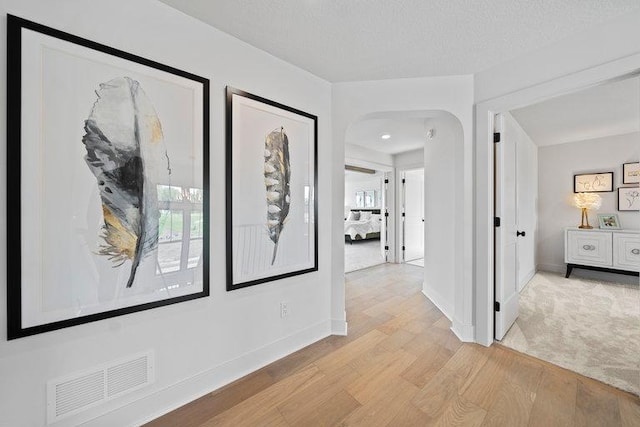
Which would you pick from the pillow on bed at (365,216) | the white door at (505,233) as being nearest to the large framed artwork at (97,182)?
the white door at (505,233)

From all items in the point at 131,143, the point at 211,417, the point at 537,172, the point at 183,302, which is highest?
the point at 537,172

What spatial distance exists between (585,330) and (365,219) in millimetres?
6320

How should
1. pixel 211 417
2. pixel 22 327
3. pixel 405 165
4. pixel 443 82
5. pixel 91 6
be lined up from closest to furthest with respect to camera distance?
pixel 22 327 < pixel 91 6 < pixel 211 417 < pixel 443 82 < pixel 405 165

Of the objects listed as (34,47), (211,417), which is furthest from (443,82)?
(211,417)

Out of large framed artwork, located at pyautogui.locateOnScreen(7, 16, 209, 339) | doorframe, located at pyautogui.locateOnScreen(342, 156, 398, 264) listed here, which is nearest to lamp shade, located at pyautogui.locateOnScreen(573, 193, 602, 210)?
doorframe, located at pyautogui.locateOnScreen(342, 156, 398, 264)

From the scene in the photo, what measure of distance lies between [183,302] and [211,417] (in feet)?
2.20

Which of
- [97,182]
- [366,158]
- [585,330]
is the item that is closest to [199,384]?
[97,182]

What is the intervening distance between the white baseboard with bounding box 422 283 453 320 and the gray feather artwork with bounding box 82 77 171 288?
2865 mm

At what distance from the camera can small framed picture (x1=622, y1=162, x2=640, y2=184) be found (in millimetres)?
3747

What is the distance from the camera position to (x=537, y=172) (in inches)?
187

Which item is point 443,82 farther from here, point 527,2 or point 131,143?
point 131,143

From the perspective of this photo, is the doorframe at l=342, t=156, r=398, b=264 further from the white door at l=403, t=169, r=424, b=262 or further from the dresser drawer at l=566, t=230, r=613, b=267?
the dresser drawer at l=566, t=230, r=613, b=267

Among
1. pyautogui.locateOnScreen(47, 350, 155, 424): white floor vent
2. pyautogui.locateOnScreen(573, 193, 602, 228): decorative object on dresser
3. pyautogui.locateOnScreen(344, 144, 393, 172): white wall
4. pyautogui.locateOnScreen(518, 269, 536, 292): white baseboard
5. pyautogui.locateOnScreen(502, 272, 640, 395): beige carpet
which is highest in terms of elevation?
pyautogui.locateOnScreen(344, 144, 393, 172): white wall

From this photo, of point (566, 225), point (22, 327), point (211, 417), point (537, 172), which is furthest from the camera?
point (537, 172)
